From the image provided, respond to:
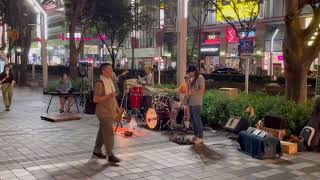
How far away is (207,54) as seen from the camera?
49.0m

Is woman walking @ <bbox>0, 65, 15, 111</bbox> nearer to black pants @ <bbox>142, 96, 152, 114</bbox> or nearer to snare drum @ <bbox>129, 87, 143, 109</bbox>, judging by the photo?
snare drum @ <bbox>129, 87, 143, 109</bbox>

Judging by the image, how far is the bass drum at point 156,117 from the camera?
1030cm

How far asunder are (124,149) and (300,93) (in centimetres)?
460

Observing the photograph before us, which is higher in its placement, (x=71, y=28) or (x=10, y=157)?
(x=71, y=28)

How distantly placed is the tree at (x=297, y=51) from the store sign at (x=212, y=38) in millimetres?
36441

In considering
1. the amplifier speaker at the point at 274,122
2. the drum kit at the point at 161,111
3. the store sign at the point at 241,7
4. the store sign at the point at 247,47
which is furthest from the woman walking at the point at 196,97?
the store sign at the point at 241,7

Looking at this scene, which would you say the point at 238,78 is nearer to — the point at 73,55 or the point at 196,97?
the point at 73,55

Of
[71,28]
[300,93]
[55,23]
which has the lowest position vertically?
[300,93]

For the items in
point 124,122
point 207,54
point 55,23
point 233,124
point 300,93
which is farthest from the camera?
point 55,23

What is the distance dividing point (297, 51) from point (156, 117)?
3.69 metres

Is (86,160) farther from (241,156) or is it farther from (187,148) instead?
(241,156)

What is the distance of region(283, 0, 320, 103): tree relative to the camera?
10.1 m

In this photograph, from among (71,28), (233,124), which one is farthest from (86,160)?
(71,28)

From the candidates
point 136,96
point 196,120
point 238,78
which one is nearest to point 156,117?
point 136,96
